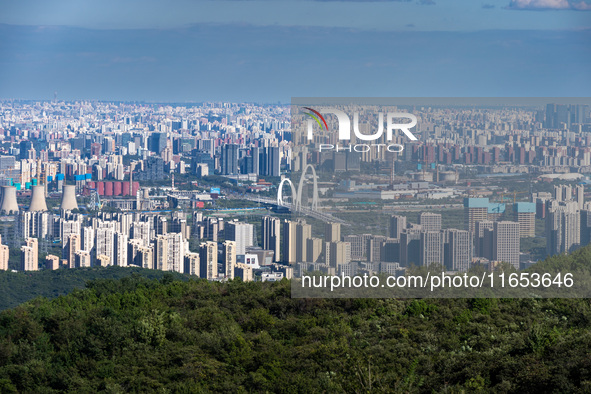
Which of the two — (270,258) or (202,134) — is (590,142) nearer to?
(270,258)

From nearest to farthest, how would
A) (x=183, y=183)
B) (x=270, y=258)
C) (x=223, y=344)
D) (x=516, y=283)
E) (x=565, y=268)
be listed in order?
(x=223, y=344)
(x=516, y=283)
(x=565, y=268)
(x=270, y=258)
(x=183, y=183)

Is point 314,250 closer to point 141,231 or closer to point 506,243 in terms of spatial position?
point 506,243

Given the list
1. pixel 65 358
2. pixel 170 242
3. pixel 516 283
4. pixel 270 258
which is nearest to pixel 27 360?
pixel 65 358

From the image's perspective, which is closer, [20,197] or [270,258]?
[270,258]

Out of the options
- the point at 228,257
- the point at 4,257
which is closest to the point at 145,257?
the point at 228,257

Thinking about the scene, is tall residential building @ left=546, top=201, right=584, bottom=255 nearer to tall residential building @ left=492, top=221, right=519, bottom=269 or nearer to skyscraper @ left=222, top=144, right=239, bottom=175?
tall residential building @ left=492, top=221, right=519, bottom=269

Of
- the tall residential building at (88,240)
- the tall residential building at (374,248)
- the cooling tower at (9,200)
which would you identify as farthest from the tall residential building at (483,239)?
the cooling tower at (9,200)
